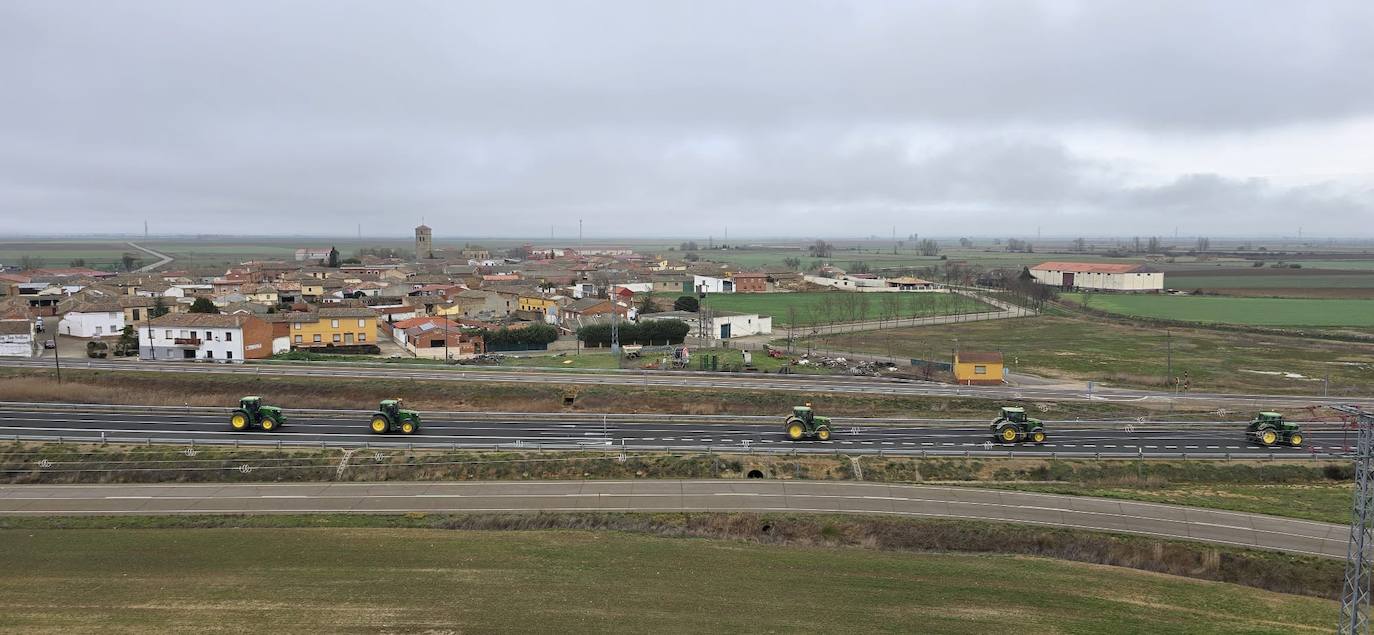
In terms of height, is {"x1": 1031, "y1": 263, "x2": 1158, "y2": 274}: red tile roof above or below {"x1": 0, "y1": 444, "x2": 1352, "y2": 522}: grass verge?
above

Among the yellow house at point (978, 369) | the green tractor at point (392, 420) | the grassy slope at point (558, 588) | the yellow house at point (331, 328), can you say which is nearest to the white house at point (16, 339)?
the yellow house at point (331, 328)

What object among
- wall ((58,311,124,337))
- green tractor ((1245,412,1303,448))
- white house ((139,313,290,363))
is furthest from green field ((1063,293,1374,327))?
wall ((58,311,124,337))

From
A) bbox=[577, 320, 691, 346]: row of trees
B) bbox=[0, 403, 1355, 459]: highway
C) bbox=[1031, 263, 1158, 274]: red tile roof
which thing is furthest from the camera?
bbox=[1031, 263, 1158, 274]: red tile roof

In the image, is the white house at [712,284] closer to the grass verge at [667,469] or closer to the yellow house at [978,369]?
the yellow house at [978,369]

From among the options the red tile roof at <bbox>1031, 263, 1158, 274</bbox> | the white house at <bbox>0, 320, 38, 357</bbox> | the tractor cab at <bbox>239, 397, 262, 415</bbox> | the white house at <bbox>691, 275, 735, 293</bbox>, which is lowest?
Answer: the tractor cab at <bbox>239, 397, 262, 415</bbox>

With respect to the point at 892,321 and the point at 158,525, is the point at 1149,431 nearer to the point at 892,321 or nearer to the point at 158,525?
the point at 158,525

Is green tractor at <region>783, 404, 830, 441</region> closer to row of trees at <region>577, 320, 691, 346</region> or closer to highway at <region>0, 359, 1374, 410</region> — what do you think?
highway at <region>0, 359, 1374, 410</region>

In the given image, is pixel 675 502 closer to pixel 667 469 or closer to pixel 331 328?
pixel 667 469
